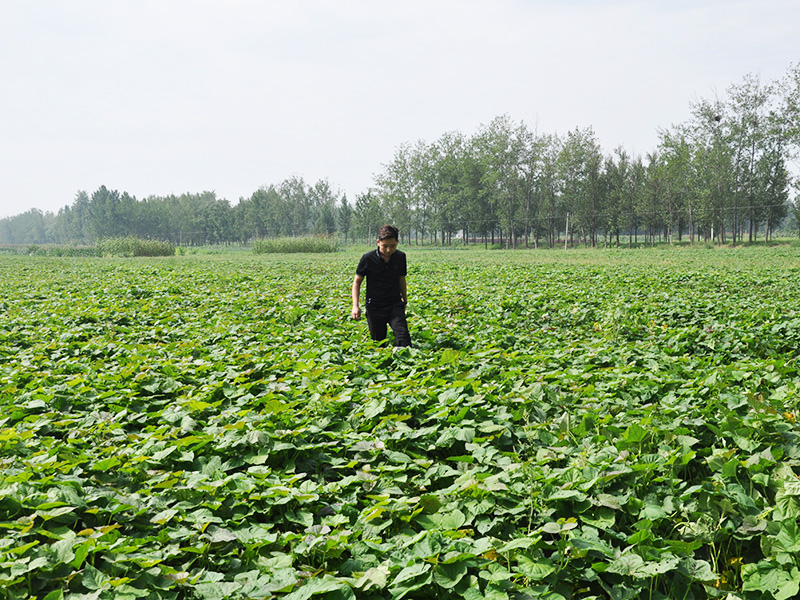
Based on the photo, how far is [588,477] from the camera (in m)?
2.95

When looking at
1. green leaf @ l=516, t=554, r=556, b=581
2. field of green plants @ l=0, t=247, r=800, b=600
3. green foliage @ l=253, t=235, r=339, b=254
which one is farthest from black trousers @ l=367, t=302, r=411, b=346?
green foliage @ l=253, t=235, r=339, b=254

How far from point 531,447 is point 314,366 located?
278 cm

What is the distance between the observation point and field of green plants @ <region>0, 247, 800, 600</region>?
7.76ft

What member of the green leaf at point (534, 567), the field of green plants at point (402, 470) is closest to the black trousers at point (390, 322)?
the field of green plants at point (402, 470)

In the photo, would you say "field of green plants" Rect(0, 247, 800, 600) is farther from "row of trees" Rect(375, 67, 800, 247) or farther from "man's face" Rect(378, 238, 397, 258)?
"row of trees" Rect(375, 67, 800, 247)

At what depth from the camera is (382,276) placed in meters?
6.65

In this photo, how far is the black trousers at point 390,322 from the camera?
21.5ft

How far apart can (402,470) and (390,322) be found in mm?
3504

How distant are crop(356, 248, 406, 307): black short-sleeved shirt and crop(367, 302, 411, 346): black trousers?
0.25ft

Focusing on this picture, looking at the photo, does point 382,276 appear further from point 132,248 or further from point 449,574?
point 132,248

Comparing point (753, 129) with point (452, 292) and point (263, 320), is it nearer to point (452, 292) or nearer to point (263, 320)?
point (452, 292)

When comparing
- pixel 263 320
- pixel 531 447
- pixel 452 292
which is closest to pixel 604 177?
pixel 452 292

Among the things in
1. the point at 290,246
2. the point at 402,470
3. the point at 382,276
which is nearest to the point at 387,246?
the point at 382,276

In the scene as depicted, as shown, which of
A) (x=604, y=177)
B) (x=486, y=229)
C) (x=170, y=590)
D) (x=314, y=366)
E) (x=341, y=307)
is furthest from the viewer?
(x=486, y=229)
